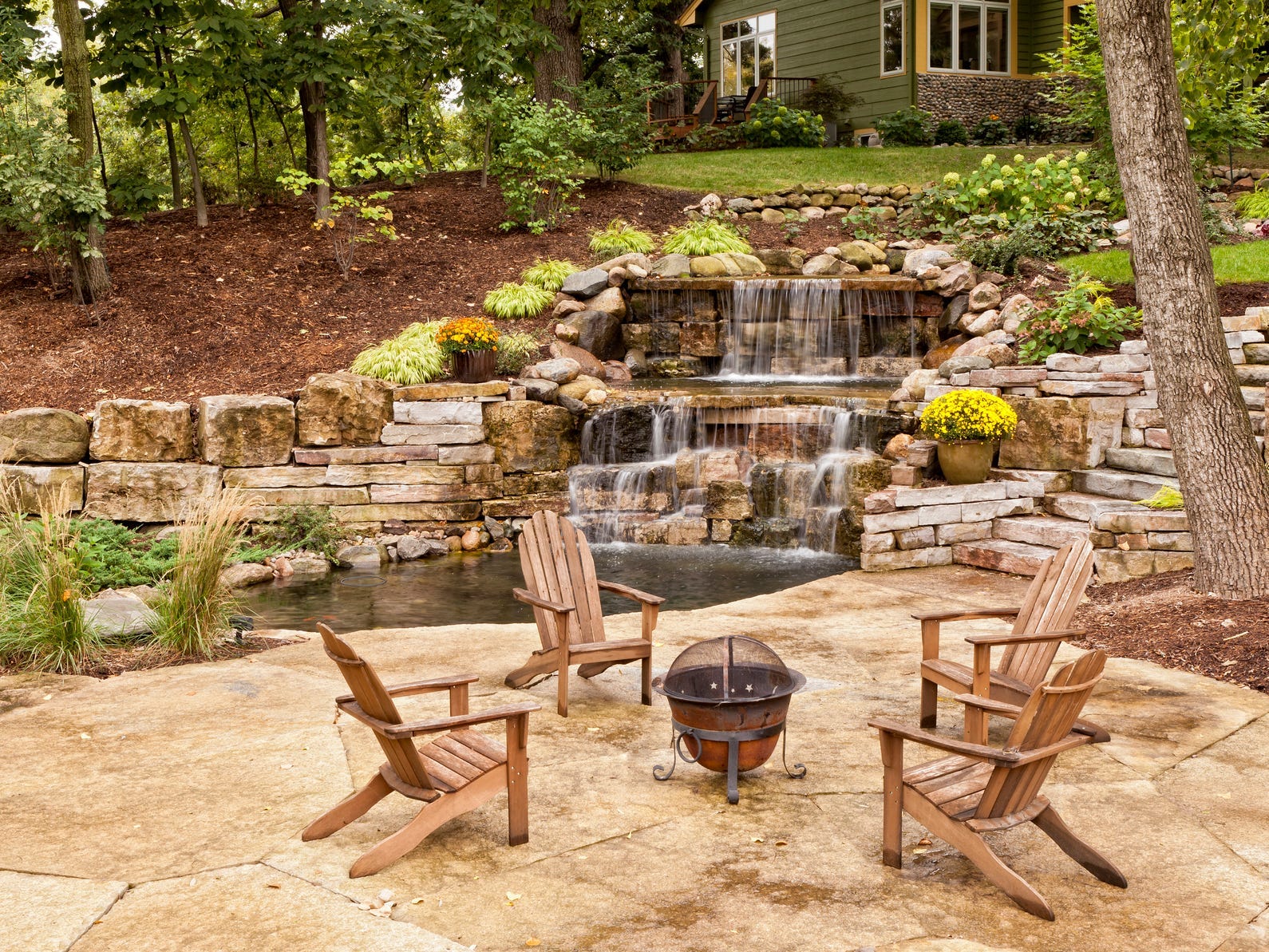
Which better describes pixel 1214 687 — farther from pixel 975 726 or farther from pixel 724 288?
pixel 724 288

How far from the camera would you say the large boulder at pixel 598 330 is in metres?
12.2

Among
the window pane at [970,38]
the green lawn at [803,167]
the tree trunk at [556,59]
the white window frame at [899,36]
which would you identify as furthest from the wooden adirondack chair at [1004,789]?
the window pane at [970,38]

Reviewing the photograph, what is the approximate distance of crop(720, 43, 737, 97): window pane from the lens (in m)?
24.1

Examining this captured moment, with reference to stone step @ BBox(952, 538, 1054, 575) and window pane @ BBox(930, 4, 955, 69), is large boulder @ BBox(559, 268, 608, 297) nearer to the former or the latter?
stone step @ BBox(952, 538, 1054, 575)

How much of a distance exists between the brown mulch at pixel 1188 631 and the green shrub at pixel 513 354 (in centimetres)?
630

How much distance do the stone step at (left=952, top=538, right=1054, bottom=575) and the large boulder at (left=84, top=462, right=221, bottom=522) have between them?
6.42 m

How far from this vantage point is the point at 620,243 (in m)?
13.8

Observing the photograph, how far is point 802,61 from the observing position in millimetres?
22500

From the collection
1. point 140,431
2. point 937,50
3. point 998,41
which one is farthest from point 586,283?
point 998,41

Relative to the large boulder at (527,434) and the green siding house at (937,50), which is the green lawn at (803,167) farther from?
A: the large boulder at (527,434)

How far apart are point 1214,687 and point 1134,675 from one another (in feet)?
1.18

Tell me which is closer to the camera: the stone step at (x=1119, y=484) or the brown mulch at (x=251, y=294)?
the stone step at (x=1119, y=484)

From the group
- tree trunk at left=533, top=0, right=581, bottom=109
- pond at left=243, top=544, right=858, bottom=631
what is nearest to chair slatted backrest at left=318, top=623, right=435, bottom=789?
pond at left=243, top=544, right=858, bottom=631

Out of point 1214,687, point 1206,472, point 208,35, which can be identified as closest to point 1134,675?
point 1214,687
